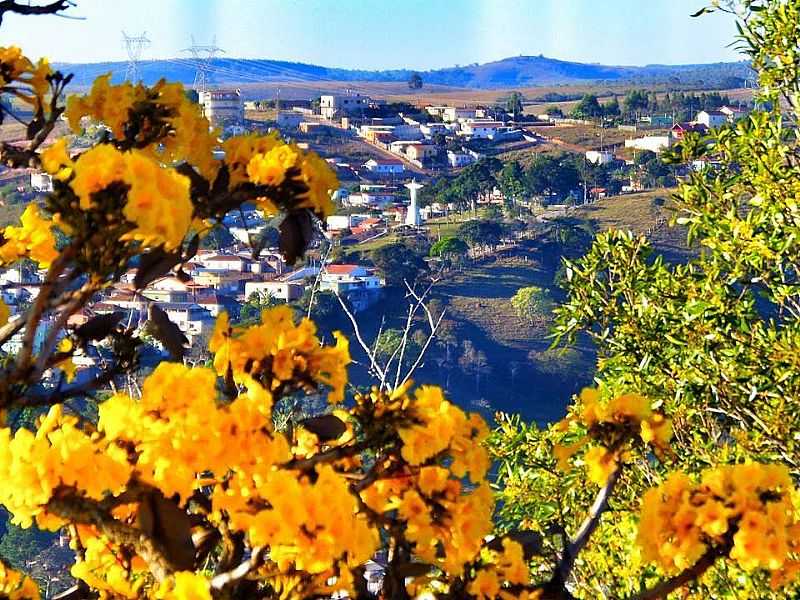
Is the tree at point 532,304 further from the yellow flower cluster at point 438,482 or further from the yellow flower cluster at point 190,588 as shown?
the yellow flower cluster at point 190,588

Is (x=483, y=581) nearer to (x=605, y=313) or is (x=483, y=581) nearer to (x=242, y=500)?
(x=242, y=500)

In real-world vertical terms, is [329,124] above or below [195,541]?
below

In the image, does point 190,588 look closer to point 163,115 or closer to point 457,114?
point 163,115

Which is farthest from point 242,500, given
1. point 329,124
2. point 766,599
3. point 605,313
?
point 329,124

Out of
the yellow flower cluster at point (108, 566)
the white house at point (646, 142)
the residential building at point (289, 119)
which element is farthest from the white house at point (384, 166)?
the yellow flower cluster at point (108, 566)

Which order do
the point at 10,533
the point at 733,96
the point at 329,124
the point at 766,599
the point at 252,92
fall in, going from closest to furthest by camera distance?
the point at 766,599 → the point at 10,533 → the point at 329,124 → the point at 733,96 → the point at 252,92

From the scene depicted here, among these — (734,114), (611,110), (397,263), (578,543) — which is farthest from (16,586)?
(611,110)
